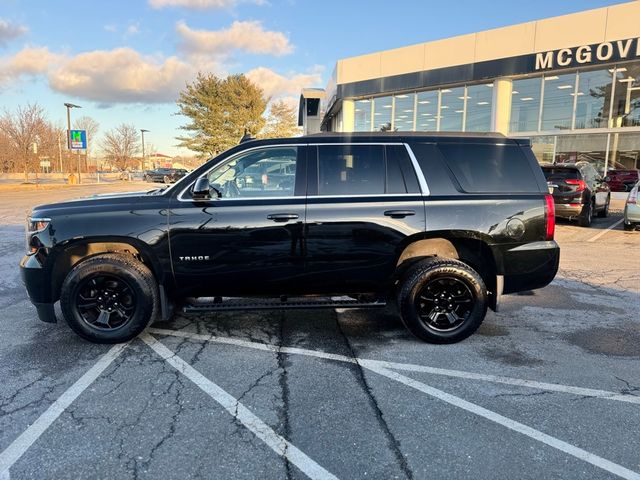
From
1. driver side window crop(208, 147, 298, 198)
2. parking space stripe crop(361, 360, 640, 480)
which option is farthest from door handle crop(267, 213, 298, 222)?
parking space stripe crop(361, 360, 640, 480)

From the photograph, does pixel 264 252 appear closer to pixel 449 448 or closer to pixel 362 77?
pixel 449 448

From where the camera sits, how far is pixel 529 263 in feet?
14.5

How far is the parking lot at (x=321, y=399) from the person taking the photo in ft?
8.55

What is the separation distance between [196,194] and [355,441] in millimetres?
2518

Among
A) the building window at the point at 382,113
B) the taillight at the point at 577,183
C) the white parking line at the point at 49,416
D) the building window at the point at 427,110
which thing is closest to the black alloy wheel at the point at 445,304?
the white parking line at the point at 49,416

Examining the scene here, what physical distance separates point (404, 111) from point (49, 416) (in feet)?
77.1

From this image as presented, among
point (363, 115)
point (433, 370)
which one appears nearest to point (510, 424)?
point (433, 370)

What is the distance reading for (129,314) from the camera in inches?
167

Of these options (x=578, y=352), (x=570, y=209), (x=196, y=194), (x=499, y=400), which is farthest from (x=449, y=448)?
(x=570, y=209)

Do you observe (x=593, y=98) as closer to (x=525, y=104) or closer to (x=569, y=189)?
(x=525, y=104)

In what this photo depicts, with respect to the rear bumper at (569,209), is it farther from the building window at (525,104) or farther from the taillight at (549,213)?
the building window at (525,104)

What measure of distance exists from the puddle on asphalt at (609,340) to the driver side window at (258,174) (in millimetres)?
3192

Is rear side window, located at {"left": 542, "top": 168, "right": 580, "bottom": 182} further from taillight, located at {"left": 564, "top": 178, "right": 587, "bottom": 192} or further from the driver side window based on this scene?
the driver side window

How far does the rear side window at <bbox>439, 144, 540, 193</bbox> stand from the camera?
4406 millimetres
